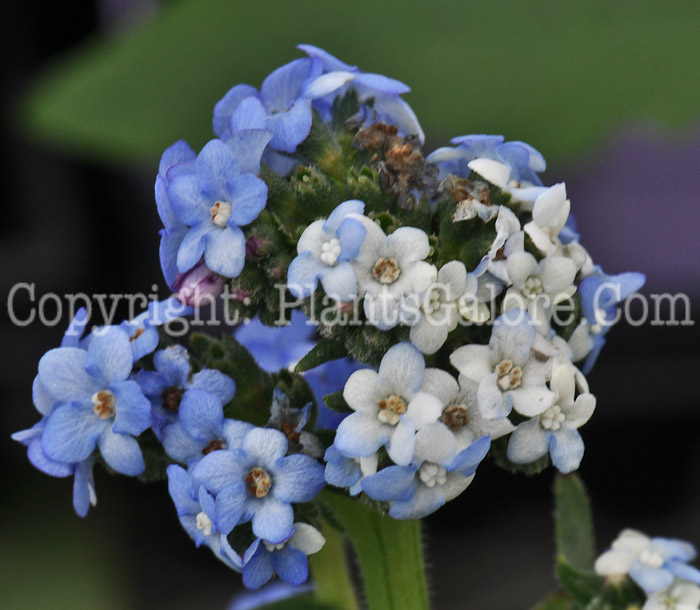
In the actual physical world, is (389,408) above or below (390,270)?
below

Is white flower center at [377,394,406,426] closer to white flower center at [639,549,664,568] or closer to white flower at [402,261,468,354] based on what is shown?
white flower at [402,261,468,354]

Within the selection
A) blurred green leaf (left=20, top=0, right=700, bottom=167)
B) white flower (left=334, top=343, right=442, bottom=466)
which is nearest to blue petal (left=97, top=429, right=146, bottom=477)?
white flower (left=334, top=343, right=442, bottom=466)

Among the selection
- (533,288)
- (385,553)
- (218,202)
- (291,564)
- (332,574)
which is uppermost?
(218,202)

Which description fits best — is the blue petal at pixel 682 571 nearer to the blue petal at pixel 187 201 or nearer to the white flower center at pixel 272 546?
the white flower center at pixel 272 546

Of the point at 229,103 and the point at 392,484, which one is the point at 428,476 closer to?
the point at 392,484

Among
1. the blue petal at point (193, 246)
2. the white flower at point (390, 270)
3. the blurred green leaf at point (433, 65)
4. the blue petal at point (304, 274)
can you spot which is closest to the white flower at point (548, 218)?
the white flower at point (390, 270)

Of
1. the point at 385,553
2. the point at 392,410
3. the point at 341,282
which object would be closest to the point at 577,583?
the point at 385,553
